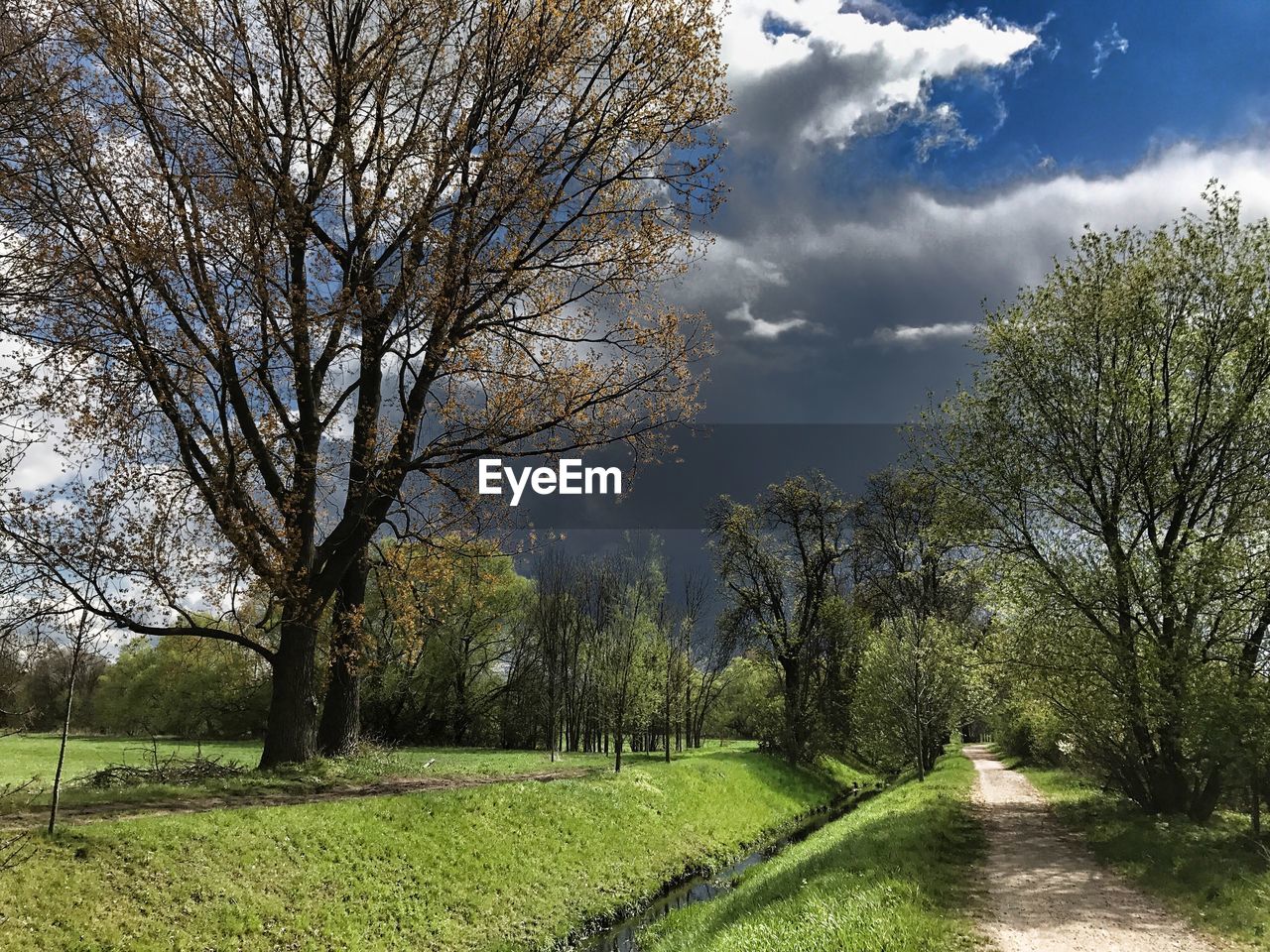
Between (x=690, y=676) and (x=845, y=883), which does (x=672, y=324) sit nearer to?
(x=845, y=883)

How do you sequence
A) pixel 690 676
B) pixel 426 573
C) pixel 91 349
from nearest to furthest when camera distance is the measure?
pixel 91 349, pixel 426 573, pixel 690 676

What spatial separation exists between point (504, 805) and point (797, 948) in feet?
28.1

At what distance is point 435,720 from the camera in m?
45.1

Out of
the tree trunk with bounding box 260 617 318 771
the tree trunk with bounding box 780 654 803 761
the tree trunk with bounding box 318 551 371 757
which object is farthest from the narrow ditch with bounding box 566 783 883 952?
the tree trunk with bounding box 318 551 371 757

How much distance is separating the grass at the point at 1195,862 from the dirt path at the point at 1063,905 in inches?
14.5

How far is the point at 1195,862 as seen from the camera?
11477 millimetres

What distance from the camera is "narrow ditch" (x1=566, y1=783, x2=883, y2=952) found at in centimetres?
1337

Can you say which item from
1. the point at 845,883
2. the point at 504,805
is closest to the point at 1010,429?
the point at 845,883

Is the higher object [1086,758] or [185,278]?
[185,278]

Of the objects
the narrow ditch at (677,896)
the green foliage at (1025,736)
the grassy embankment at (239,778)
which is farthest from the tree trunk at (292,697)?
the green foliage at (1025,736)

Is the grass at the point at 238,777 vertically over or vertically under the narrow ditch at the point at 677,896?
over

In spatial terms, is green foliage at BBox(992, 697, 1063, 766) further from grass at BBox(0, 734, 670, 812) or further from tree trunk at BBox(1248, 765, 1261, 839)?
grass at BBox(0, 734, 670, 812)

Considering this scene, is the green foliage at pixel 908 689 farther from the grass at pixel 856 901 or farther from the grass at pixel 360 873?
the grass at pixel 360 873

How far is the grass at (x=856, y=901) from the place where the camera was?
8.89m
